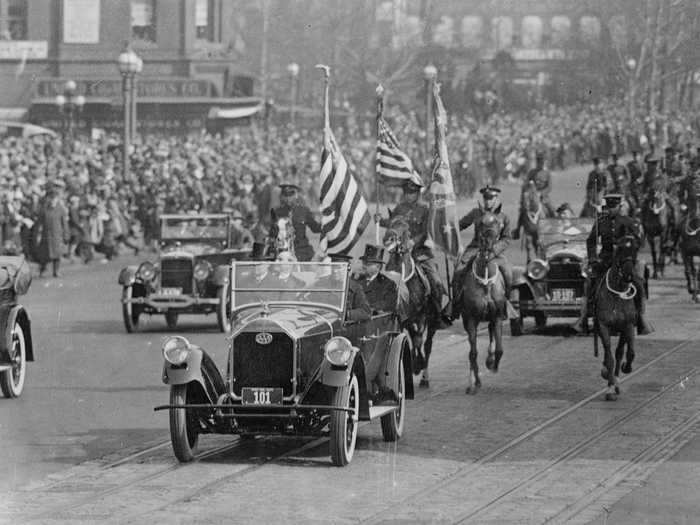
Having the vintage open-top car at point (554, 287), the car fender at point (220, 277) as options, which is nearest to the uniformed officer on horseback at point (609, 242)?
the vintage open-top car at point (554, 287)

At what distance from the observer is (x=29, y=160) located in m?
41.6

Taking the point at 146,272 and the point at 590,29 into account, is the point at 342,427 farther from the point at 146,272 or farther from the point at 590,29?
the point at 590,29

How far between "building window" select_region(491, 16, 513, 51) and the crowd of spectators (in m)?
4.07

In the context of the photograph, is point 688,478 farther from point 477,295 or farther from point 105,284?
point 105,284

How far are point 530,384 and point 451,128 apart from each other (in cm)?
4411

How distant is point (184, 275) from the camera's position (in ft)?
79.5

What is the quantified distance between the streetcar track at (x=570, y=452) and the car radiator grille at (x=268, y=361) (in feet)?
6.42

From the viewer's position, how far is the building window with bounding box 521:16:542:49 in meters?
73.6

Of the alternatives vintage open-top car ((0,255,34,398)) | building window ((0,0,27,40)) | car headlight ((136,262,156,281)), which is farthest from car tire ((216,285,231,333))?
building window ((0,0,27,40))

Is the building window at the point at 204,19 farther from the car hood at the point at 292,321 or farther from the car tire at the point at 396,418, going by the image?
the car hood at the point at 292,321

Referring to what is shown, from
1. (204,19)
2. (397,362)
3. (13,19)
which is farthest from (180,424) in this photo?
(204,19)

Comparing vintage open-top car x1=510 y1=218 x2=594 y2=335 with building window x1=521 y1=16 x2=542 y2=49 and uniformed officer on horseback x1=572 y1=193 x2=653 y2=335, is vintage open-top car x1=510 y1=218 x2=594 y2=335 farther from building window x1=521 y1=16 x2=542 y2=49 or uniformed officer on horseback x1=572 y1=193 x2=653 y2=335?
building window x1=521 y1=16 x2=542 y2=49

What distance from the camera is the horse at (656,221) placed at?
3112 centimetres

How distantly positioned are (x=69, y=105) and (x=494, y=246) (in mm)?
32275
